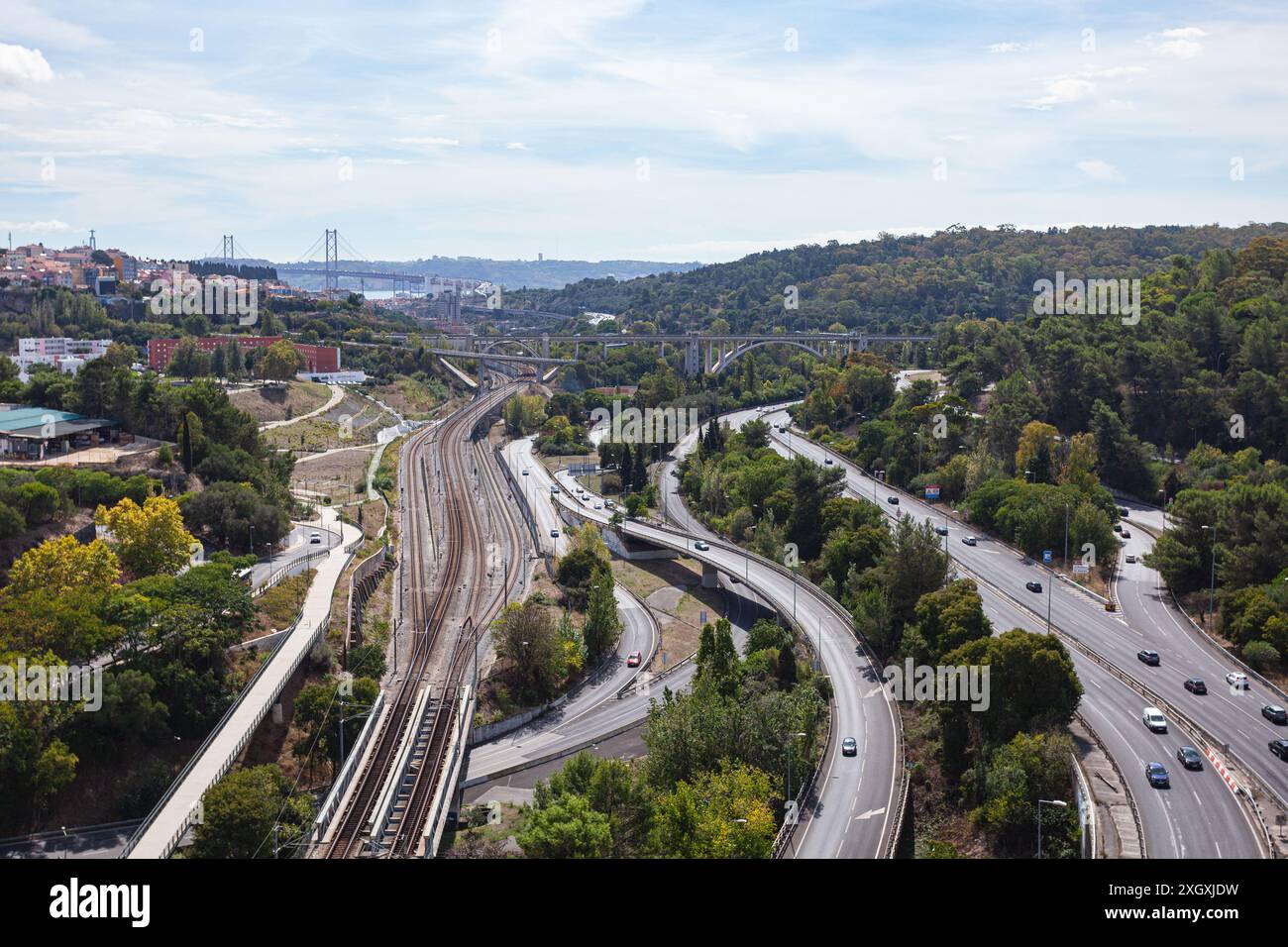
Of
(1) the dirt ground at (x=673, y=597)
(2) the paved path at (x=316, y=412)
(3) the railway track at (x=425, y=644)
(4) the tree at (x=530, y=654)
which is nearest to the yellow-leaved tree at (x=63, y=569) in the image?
(3) the railway track at (x=425, y=644)

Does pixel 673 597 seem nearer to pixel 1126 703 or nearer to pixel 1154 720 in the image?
pixel 1126 703

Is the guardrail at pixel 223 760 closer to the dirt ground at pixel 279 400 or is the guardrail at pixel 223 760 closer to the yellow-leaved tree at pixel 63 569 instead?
the yellow-leaved tree at pixel 63 569

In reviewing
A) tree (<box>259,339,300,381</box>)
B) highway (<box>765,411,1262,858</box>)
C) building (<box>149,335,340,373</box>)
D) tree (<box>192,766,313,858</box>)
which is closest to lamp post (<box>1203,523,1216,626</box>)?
highway (<box>765,411,1262,858</box>)

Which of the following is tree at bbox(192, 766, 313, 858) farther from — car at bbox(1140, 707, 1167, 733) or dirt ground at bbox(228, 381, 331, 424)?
dirt ground at bbox(228, 381, 331, 424)

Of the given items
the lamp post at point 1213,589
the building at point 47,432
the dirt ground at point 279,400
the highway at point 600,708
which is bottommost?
the highway at point 600,708

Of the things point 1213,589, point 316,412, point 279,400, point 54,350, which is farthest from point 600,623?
point 54,350

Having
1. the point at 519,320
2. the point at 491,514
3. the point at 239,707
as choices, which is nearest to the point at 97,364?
the point at 491,514
